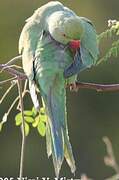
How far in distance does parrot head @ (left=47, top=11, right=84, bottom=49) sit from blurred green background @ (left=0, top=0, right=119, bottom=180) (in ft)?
13.6

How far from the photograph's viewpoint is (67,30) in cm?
319

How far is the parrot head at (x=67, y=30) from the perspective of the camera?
3176 mm

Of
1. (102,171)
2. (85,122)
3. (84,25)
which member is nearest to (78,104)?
(85,122)

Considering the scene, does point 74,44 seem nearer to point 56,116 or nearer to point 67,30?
point 67,30

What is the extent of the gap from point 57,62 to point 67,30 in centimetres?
13

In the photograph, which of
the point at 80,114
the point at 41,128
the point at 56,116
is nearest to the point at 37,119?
the point at 41,128

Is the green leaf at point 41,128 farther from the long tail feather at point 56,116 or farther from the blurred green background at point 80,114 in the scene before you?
the blurred green background at point 80,114

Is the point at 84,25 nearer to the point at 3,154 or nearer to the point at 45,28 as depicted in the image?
the point at 45,28

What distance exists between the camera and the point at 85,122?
782cm

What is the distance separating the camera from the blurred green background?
7.48 metres

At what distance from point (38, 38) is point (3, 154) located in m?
4.56

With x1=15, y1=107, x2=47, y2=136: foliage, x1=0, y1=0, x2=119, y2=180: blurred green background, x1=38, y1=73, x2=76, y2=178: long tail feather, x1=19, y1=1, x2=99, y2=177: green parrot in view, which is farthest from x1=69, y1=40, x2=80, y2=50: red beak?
x1=0, y1=0, x2=119, y2=180: blurred green background

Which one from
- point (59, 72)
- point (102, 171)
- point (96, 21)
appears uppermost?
point (59, 72)

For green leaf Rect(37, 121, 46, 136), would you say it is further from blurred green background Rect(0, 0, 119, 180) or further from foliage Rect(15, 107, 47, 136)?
blurred green background Rect(0, 0, 119, 180)
